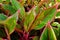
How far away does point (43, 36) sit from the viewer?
0.69 m

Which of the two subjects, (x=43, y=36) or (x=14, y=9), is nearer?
(x=43, y=36)

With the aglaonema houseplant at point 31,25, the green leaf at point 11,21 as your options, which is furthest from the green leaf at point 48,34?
the green leaf at point 11,21

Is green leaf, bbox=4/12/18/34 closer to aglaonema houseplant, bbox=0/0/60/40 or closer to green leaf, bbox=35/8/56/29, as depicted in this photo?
aglaonema houseplant, bbox=0/0/60/40

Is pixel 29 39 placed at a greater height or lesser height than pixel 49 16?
lesser

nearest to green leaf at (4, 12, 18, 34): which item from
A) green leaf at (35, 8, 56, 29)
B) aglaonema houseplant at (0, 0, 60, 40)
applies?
aglaonema houseplant at (0, 0, 60, 40)

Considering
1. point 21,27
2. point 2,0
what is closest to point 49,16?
point 21,27

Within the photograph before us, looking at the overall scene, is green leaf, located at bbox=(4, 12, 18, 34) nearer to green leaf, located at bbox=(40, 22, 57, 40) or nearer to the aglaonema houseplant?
the aglaonema houseplant

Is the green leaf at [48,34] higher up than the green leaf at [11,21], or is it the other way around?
the green leaf at [11,21]

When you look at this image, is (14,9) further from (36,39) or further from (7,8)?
(36,39)

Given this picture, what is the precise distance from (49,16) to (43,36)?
0.33 ft

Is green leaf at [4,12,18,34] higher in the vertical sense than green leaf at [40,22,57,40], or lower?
higher

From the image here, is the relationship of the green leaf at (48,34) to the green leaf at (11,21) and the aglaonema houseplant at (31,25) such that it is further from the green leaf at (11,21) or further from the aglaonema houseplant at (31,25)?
the green leaf at (11,21)

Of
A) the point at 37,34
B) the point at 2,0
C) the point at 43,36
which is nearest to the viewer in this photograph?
the point at 43,36

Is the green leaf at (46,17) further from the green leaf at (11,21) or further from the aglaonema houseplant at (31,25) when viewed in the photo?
the green leaf at (11,21)
